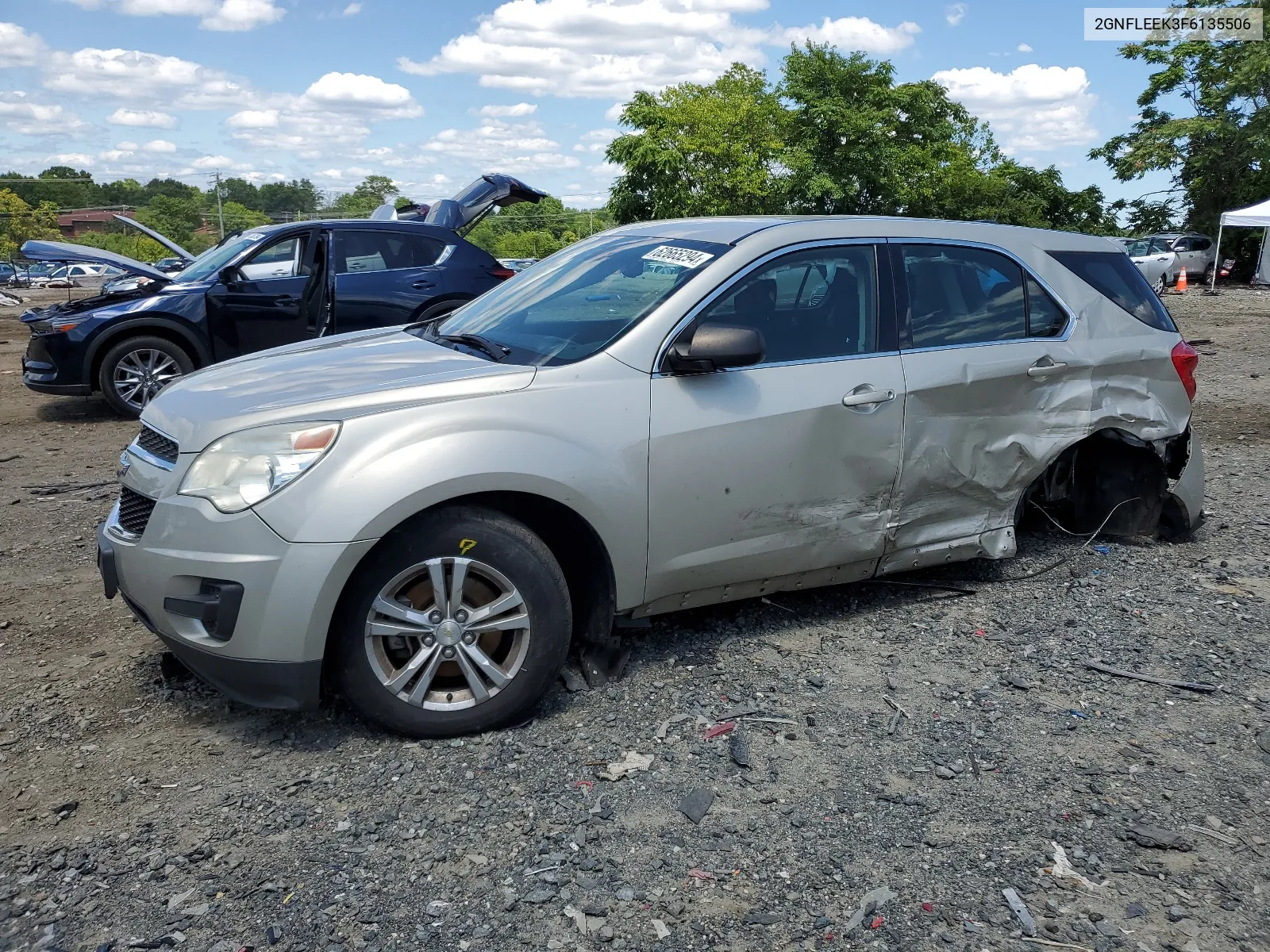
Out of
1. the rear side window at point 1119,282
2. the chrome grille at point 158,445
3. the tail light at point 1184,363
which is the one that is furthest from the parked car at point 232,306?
the tail light at point 1184,363

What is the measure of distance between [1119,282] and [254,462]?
4.03 m

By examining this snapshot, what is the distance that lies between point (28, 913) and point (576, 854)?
139 cm

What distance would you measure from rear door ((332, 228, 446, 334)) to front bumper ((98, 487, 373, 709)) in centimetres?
643

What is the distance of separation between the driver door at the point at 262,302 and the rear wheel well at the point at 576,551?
663 cm

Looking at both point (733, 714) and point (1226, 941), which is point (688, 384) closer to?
point (733, 714)

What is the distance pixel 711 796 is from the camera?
10.6 ft

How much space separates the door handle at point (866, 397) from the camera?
4123 mm

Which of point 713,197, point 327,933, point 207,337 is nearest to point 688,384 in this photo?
point 327,933

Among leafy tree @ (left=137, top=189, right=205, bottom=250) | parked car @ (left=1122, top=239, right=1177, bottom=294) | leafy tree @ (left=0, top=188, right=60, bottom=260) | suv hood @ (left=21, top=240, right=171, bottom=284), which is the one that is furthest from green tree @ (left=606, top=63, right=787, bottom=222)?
leafy tree @ (left=0, top=188, right=60, bottom=260)

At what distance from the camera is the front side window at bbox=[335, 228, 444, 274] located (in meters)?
9.88

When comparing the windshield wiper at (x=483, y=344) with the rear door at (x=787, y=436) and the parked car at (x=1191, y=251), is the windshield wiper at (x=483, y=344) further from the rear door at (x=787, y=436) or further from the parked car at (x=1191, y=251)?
the parked car at (x=1191, y=251)

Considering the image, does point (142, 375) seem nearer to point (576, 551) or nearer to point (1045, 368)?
point (576, 551)

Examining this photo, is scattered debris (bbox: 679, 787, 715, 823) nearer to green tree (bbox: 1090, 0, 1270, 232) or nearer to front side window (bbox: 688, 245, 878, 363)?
front side window (bbox: 688, 245, 878, 363)

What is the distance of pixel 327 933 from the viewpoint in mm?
2615
